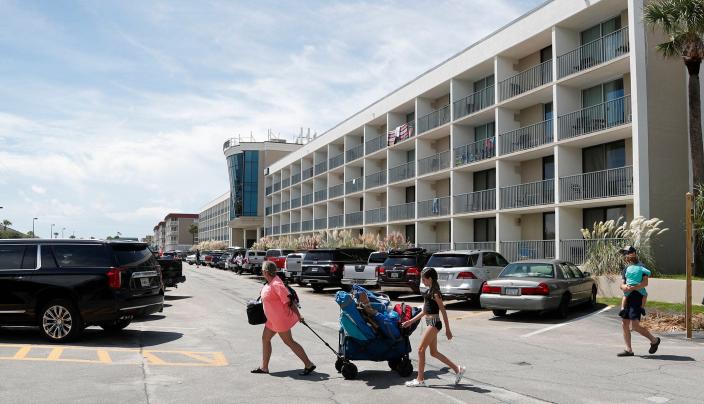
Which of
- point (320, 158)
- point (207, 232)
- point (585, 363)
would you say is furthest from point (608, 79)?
point (207, 232)

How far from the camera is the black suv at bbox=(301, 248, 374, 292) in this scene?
24594mm

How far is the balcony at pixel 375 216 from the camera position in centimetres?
4312

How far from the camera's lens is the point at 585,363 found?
31.8ft

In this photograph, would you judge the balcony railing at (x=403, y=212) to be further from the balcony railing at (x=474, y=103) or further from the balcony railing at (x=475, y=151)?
the balcony railing at (x=474, y=103)

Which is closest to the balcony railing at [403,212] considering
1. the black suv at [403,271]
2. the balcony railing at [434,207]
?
the balcony railing at [434,207]

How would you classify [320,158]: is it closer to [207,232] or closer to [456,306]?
[456,306]

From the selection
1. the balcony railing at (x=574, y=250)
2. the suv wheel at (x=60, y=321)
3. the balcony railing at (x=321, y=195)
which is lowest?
the suv wheel at (x=60, y=321)

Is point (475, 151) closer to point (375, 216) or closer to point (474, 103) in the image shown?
point (474, 103)

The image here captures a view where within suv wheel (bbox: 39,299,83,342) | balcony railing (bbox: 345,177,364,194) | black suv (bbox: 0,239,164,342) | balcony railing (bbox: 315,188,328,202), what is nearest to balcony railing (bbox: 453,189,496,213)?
balcony railing (bbox: 345,177,364,194)

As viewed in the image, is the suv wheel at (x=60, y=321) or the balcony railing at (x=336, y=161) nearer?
the suv wheel at (x=60, y=321)

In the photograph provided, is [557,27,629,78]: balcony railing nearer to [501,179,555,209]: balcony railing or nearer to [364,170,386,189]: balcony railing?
[501,179,555,209]: balcony railing

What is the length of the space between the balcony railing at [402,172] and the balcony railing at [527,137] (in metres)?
9.79

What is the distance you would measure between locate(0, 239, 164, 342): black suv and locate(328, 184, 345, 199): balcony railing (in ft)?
129

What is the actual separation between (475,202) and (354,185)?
57.8ft
